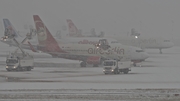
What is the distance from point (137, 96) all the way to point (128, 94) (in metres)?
1.50

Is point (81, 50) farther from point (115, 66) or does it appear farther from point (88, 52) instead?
point (115, 66)

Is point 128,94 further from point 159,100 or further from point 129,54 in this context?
point 129,54

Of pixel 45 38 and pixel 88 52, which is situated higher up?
pixel 45 38

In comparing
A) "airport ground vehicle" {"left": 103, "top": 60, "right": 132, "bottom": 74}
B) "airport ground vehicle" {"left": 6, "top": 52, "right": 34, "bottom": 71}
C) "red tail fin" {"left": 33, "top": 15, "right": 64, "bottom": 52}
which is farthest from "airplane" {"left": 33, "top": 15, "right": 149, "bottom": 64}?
"airport ground vehicle" {"left": 103, "top": 60, "right": 132, "bottom": 74}

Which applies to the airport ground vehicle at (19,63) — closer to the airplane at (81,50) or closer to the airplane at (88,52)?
the airplane at (88,52)

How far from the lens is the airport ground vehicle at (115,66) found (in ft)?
179

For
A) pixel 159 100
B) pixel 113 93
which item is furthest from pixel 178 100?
pixel 113 93

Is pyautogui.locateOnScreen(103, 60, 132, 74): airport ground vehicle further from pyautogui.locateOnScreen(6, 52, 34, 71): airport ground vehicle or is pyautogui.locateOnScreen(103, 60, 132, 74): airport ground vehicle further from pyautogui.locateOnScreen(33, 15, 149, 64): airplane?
pyautogui.locateOnScreen(33, 15, 149, 64): airplane

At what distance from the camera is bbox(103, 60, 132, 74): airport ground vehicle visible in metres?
54.7

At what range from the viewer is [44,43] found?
7788 cm

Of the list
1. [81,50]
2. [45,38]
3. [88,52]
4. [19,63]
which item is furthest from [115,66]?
[45,38]

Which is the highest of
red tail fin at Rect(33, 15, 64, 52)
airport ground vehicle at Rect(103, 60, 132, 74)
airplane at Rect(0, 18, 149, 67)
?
red tail fin at Rect(33, 15, 64, 52)

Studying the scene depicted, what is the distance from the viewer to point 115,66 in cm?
5491

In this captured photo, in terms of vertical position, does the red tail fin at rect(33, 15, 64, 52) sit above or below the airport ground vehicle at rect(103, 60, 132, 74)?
above
